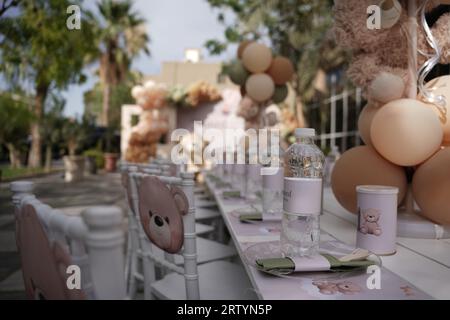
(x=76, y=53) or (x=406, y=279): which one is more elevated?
(x=76, y=53)

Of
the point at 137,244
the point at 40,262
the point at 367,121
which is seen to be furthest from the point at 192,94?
the point at 40,262

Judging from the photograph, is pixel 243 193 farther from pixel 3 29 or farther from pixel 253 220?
pixel 3 29

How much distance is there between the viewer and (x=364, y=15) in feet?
4.78

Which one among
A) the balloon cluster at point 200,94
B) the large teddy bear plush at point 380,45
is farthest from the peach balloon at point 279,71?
the balloon cluster at point 200,94

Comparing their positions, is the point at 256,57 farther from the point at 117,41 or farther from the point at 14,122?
the point at 117,41

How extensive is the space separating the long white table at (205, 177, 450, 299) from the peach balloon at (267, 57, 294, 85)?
312 cm

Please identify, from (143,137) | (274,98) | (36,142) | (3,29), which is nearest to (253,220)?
(274,98)

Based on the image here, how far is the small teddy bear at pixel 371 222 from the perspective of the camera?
108cm

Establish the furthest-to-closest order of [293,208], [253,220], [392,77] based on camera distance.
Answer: [253,220], [392,77], [293,208]

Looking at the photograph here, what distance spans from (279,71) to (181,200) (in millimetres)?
3400

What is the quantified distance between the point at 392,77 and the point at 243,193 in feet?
3.87

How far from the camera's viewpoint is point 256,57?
4.26 m

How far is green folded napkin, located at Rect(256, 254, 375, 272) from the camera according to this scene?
874 mm
